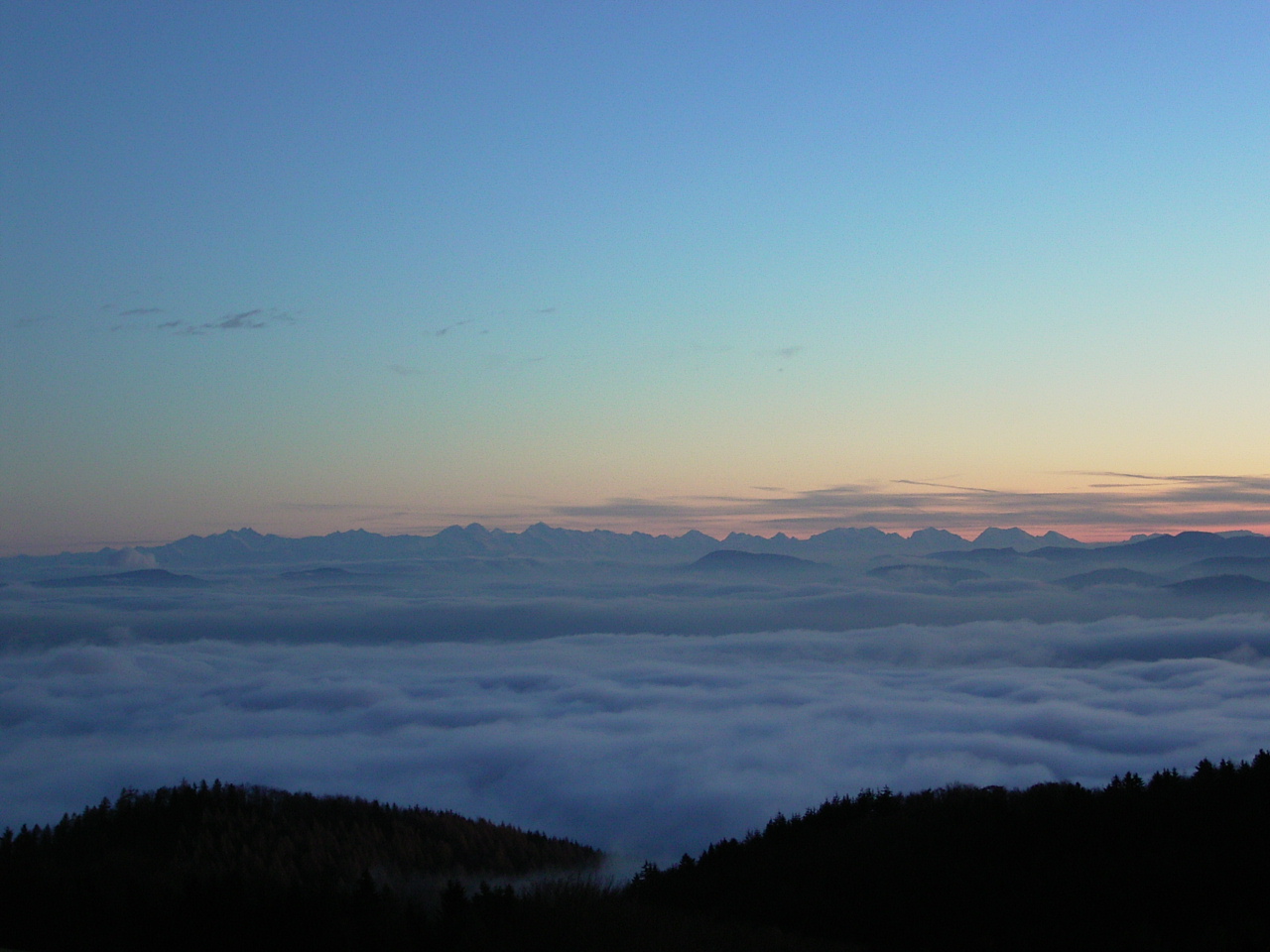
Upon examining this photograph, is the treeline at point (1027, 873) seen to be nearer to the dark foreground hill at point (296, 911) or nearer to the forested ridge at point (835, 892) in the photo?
the forested ridge at point (835, 892)

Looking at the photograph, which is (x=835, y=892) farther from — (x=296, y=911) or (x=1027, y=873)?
(x=296, y=911)

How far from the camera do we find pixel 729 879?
21.5 metres

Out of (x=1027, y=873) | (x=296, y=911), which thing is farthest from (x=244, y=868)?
(x=1027, y=873)

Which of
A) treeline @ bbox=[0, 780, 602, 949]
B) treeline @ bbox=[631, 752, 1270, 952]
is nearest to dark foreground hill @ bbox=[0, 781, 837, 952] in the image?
treeline @ bbox=[0, 780, 602, 949]

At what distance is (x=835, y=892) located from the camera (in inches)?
719

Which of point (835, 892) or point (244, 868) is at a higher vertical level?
point (835, 892)

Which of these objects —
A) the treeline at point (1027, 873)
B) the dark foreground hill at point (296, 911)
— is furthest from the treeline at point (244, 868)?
the treeline at point (1027, 873)

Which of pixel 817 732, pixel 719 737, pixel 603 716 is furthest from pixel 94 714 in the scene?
pixel 817 732

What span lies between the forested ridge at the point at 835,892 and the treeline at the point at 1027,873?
0.05 m

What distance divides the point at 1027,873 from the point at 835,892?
351 cm

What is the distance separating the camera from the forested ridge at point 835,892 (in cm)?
1379

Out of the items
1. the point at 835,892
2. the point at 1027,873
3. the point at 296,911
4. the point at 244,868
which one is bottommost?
the point at 244,868

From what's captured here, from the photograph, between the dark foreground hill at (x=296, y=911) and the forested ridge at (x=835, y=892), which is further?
the forested ridge at (x=835, y=892)

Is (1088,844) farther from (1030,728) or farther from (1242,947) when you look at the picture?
(1030,728)
